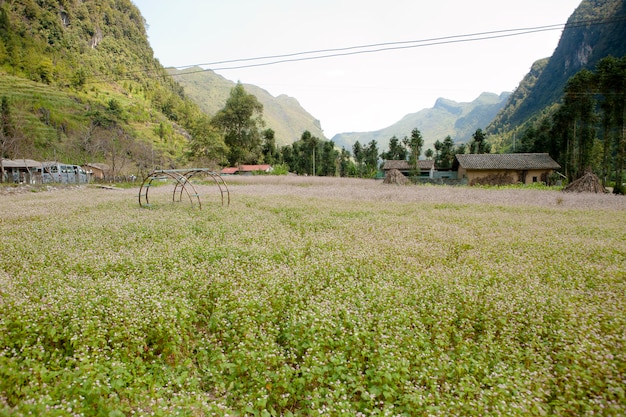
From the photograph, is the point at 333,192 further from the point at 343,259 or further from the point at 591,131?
the point at 591,131

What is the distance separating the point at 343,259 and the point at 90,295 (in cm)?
599

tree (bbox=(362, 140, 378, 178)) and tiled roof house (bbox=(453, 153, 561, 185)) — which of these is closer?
tiled roof house (bbox=(453, 153, 561, 185))

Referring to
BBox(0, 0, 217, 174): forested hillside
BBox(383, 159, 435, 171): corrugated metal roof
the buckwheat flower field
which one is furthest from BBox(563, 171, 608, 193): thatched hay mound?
BBox(0, 0, 217, 174): forested hillside

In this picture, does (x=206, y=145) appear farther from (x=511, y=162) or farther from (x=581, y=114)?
(x=581, y=114)

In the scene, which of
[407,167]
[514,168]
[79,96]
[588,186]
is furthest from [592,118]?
[79,96]

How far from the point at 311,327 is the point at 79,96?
136 m

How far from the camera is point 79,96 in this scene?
347ft

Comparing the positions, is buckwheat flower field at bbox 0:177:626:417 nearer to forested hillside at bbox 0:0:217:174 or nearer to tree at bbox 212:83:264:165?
forested hillside at bbox 0:0:217:174

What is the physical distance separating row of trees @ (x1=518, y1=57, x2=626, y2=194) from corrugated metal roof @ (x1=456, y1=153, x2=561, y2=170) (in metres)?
3.85

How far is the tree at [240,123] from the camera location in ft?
250

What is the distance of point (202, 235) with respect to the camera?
1176cm

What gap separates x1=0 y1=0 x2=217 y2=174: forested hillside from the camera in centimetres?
6488

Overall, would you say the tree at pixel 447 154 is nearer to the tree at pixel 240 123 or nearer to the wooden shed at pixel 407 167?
the wooden shed at pixel 407 167

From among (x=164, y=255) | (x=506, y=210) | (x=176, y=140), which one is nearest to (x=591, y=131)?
(x=506, y=210)
